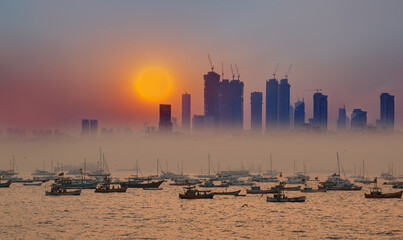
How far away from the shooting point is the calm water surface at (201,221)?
109 m

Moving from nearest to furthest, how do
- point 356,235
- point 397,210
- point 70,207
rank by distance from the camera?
1. point 356,235
2. point 397,210
3. point 70,207

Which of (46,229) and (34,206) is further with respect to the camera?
(34,206)

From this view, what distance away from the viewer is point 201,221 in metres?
133

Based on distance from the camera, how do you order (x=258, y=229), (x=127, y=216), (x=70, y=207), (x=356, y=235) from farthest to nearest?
(x=70, y=207) → (x=127, y=216) → (x=258, y=229) → (x=356, y=235)

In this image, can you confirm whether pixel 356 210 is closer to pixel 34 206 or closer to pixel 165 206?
pixel 165 206

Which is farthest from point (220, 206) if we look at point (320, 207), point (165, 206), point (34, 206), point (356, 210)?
point (34, 206)

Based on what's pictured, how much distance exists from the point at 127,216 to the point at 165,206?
35.0 meters

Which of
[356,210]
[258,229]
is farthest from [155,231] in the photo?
[356,210]

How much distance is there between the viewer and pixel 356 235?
109 metres

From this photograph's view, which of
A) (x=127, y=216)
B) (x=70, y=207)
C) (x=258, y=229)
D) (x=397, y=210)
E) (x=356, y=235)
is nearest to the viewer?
(x=356, y=235)

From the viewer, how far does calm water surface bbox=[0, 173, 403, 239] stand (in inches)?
4306

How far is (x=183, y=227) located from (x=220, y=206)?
56256 millimetres

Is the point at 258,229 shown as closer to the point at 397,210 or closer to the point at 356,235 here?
the point at 356,235

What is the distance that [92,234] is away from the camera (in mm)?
109312
